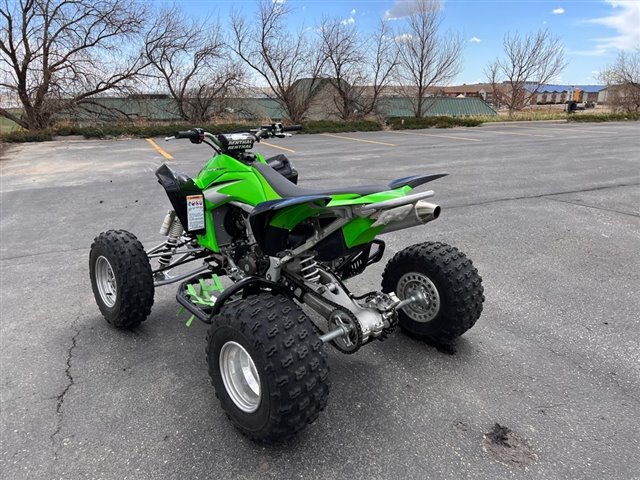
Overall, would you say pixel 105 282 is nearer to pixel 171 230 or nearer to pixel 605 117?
pixel 171 230

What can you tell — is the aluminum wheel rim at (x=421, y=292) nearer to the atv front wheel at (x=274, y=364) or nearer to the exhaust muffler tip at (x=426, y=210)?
the exhaust muffler tip at (x=426, y=210)

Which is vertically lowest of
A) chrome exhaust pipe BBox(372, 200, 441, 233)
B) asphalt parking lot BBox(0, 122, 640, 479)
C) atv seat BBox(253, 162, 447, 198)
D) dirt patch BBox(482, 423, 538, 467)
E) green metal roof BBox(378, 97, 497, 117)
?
dirt patch BBox(482, 423, 538, 467)

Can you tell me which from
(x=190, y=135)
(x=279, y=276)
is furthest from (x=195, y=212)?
(x=279, y=276)

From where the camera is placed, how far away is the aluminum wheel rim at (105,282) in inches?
140

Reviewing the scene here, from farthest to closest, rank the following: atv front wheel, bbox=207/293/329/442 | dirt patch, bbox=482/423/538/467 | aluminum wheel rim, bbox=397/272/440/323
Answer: aluminum wheel rim, bbox=397/272/440/323 → dirt patch, bbox=482/423/538/467 → atv front wheel, bbox=207/293/329/442

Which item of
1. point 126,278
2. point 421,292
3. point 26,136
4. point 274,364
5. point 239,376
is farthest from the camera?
point 26,136

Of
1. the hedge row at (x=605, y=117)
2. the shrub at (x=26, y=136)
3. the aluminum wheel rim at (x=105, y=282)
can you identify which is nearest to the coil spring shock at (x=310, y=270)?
the aluminum wheel rim at (x=105, y=282)

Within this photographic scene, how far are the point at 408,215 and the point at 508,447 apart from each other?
122 centimetres

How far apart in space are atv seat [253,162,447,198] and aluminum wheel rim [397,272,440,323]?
2.56 feet

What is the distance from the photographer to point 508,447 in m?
2.30

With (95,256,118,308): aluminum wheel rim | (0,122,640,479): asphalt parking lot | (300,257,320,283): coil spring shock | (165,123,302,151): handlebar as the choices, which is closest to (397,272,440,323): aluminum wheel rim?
(0,122,640,479): asphalt parking lot

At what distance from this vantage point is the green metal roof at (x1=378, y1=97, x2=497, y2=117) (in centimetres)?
2819

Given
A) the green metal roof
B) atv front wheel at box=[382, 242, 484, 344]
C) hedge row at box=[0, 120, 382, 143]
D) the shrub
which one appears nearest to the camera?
atv front wheel at box=[382, 242, 484, 344]

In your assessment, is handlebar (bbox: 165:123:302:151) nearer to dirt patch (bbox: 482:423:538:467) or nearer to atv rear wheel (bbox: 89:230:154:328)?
atv rear wheel (bbox: 89:230:154:328)
